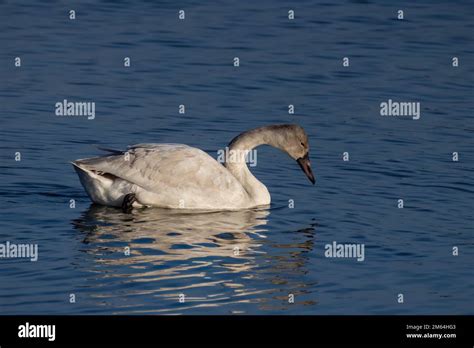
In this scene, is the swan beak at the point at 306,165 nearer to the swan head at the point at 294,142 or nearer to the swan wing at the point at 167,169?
the swan head at the point at 294,142

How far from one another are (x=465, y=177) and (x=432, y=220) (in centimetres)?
221

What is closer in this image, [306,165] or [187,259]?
[187,259]

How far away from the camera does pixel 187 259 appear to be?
1241 centimetres

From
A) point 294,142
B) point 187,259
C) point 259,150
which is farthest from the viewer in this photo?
point 259,150

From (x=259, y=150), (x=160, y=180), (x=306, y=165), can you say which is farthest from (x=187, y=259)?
(x=259, y=150)

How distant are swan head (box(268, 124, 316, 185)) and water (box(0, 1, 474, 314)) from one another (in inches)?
18.3

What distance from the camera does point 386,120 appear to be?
63.7ft

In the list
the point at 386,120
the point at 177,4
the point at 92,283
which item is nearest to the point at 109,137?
the point at 386,120

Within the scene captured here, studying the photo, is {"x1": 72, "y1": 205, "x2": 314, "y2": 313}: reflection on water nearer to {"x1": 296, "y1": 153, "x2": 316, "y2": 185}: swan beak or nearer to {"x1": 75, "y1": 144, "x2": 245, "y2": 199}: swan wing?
{"x1": 75, "y1": 144, "x2": 245, "y2": 199}: swan wing

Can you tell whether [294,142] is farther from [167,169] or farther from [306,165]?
[167,169]

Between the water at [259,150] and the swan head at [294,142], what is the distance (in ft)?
1.52

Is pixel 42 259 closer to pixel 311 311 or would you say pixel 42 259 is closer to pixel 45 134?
pixel 311 311

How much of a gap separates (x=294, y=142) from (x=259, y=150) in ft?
8.34

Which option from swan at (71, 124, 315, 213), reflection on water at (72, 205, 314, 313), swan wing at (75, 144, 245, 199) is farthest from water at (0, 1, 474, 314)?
swan wing at (75, 144, 245, 199)
